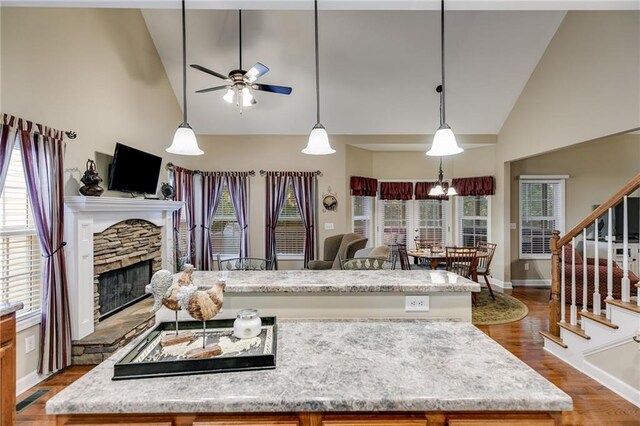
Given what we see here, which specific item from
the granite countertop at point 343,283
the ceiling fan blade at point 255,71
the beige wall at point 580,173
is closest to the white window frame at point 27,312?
the granite countertop at point 343,283

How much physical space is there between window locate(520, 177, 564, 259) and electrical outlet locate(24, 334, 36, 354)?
6.94 m

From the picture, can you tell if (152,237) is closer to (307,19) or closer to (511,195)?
(307,19)

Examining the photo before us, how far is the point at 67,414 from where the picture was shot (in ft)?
2.86

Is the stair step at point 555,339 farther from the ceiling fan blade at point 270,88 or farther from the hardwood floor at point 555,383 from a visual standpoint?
the ceiling fan blade at point 270,88

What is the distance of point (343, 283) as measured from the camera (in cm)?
150

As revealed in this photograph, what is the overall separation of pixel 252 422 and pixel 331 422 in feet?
0.78

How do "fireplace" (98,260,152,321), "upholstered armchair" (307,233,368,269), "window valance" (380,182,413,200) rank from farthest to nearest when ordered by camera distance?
1. "window valance" (380,182,413,200)
2. "upholstered armchair" (307,233,368,269)
3. "fireplace" (98,260,152,321)

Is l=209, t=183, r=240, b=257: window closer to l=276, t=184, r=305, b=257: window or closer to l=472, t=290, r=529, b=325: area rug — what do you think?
l=276, t=184, r=305, b=257: window

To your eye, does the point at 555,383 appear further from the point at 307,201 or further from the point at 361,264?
the point at 307,201

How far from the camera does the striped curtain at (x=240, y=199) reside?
5555 millimetres

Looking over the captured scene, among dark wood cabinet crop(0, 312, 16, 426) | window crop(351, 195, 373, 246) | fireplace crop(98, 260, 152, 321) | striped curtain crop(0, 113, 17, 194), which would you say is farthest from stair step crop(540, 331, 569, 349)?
striped curtain crop(0, 113, 17, 194)

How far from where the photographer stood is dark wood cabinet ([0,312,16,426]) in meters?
1.74

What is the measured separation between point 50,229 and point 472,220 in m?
6.44

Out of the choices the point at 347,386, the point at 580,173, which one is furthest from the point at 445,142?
the point at 580,173
